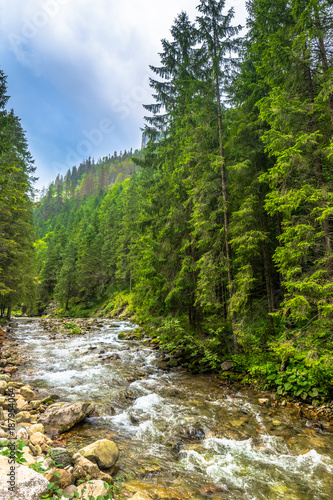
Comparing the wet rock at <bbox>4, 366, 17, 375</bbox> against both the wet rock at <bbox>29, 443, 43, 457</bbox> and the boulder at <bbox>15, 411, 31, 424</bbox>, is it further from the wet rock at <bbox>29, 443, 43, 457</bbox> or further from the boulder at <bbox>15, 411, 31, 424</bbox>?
the wet rock at <bbox>29, 443, 43, 457</bbox>

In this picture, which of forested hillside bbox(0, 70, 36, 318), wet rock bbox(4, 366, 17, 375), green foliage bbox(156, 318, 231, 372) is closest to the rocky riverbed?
wet rock bbox(4, 366, 17, 375)

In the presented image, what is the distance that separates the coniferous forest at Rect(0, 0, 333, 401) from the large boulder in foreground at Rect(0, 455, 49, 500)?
6.80m

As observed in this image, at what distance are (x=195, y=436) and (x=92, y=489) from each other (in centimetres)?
334

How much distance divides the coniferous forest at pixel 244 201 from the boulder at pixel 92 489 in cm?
595

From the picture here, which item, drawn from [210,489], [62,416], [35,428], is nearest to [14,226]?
[62,416]

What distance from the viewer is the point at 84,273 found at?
147 feet

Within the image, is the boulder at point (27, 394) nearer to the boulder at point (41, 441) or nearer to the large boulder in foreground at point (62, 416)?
the large boulder in foreground at point (62, 416)

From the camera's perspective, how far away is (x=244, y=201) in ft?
35.2

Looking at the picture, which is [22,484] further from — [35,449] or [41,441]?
[41,441]

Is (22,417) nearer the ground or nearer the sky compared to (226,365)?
nearer the sky

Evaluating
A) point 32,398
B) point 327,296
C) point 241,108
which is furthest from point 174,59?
point 32,398

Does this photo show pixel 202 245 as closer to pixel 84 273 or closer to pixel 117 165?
pixel 84 273

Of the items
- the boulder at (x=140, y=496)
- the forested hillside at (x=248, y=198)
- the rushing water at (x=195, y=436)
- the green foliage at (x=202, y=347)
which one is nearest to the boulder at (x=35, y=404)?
the rushing water at (x=195, y=436)

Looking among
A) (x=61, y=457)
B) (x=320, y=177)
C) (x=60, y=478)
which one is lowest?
(x=61, y=457)
